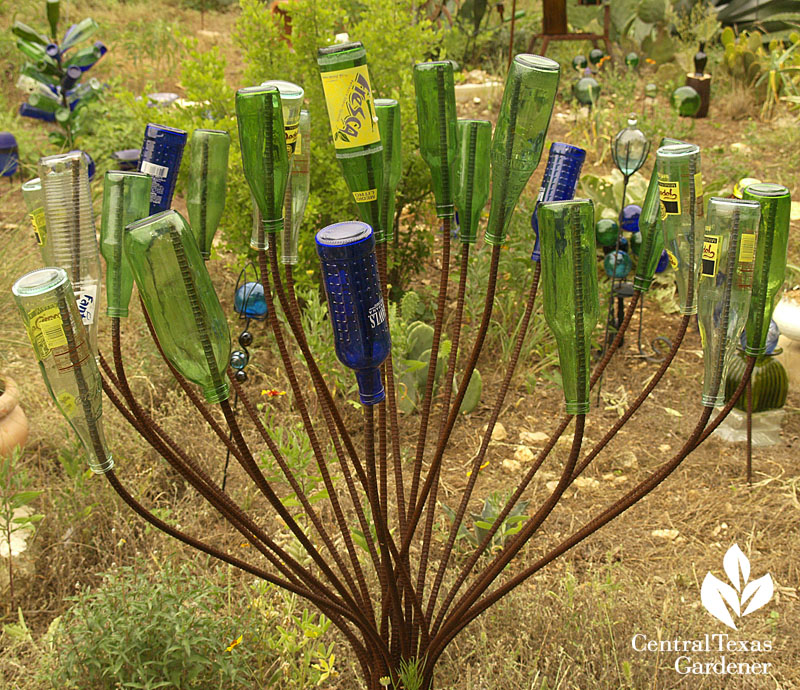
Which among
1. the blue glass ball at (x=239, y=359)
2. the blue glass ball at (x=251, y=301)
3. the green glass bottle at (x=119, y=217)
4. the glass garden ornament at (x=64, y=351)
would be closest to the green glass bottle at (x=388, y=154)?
the green glass bottle at (x=119, y=217)

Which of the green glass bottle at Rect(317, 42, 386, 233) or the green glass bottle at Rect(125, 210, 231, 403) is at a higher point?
the green glass bottle at Rect(317, 42, 386, 233)

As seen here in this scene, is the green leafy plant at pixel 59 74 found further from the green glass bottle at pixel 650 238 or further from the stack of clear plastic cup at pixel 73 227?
the green glass bottle at pixel 650 238

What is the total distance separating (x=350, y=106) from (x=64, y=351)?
39 cm

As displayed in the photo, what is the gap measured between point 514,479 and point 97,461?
1286 mm

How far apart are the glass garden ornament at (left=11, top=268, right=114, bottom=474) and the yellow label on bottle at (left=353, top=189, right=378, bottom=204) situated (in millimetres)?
342

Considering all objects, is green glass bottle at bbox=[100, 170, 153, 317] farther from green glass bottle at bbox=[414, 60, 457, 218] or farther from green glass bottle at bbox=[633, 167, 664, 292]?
green glass bottle at bbox=[633, 167, 664, 292]

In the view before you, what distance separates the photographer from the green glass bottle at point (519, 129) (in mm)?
846

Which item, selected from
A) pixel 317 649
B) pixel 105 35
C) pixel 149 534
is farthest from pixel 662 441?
pixel 105 35

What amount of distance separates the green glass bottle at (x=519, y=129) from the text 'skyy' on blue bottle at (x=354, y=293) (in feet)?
0.76

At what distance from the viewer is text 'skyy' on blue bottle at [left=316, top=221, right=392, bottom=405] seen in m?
0.73

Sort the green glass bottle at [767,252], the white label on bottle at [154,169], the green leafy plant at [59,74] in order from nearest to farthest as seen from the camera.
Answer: the green glass bottle at [767,252] → the white label on bottle at [154,169] → the green leafy plant at [59,74]

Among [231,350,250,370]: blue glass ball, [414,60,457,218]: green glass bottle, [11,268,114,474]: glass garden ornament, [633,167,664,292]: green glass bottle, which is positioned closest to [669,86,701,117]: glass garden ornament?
[231,350,250,370]: blue glass ball

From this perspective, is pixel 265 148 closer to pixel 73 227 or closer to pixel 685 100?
pixel 73 227

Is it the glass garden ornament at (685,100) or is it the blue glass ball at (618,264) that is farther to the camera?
the glass garden ornament at (685,100)
